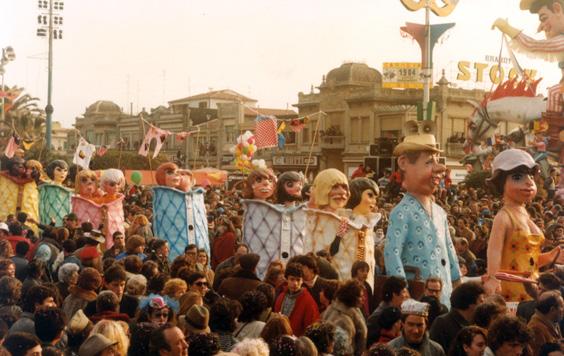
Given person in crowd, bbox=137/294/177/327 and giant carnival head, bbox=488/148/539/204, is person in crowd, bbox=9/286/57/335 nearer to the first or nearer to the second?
person in crowd, bbox=137/294/177/327

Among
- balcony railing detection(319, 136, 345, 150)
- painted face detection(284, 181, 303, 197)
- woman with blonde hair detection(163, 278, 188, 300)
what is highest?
balcony railing detection(319, 136, 345, 150)

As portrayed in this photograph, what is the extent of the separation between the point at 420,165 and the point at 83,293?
333 cm

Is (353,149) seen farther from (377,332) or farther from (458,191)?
(377,332)

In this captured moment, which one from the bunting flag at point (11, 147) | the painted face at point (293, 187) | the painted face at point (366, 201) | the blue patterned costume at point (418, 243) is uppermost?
the bunting flag at point (11, 147)

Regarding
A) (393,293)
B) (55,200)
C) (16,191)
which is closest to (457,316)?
(393,293)

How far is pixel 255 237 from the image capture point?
962cm

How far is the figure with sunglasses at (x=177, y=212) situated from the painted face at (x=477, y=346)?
5.70m

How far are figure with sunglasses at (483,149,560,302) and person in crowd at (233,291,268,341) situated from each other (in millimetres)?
2300

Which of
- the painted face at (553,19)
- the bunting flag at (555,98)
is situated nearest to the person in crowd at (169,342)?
the bunting flag at (555,98)

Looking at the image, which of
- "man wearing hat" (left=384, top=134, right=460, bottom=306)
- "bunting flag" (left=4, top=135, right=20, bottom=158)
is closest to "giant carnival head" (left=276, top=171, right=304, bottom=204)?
"man wearing hat" (left=384, top=134, right=460, bottom=306)

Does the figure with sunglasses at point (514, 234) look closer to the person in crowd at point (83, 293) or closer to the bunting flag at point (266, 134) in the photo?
the person in crowd at point (83, 293)

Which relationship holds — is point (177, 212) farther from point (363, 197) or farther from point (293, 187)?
point (363, 197)

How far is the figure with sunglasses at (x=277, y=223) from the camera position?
9.48 m

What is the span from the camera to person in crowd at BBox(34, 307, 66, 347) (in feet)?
17.4
